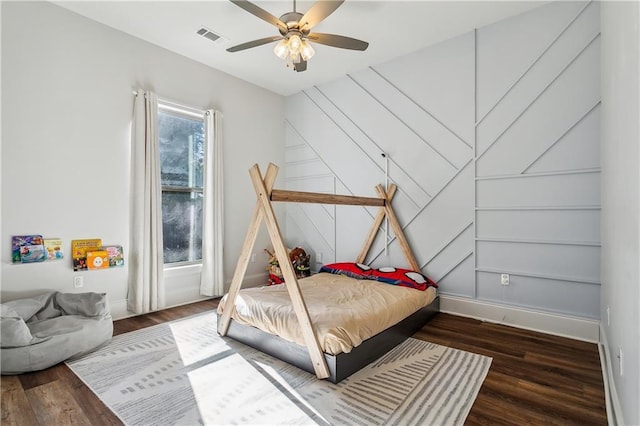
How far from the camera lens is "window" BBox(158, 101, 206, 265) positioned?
3.71m

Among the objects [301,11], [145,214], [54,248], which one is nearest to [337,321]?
[145,214]

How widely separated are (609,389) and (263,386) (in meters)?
2.05

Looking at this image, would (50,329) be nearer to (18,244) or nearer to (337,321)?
(18,244)

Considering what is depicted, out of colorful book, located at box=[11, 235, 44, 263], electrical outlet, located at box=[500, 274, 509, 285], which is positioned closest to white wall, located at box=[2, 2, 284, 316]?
colorful book, located at box=[11, 235, 44, 263]

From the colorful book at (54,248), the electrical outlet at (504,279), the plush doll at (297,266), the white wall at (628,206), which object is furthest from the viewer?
the plush doll at (297,266)

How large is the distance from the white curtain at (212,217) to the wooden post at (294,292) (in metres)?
1.94

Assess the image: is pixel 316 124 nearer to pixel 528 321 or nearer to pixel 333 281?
pixel 333 281

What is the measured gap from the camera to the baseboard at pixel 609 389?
150 centimetres

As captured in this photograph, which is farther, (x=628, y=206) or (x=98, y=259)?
(x=98, y=259)

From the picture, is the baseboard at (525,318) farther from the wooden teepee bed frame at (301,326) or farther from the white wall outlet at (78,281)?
the white wall outlet at (78,281)

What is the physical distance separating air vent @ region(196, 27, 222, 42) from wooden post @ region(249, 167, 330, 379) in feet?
6.55

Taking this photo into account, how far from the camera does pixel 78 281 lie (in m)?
2.91

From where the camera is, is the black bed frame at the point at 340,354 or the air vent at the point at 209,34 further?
the air vent at the point at 209,34

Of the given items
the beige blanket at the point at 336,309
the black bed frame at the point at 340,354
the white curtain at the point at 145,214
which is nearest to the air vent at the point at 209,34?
the white curtain at the point at 145,214
